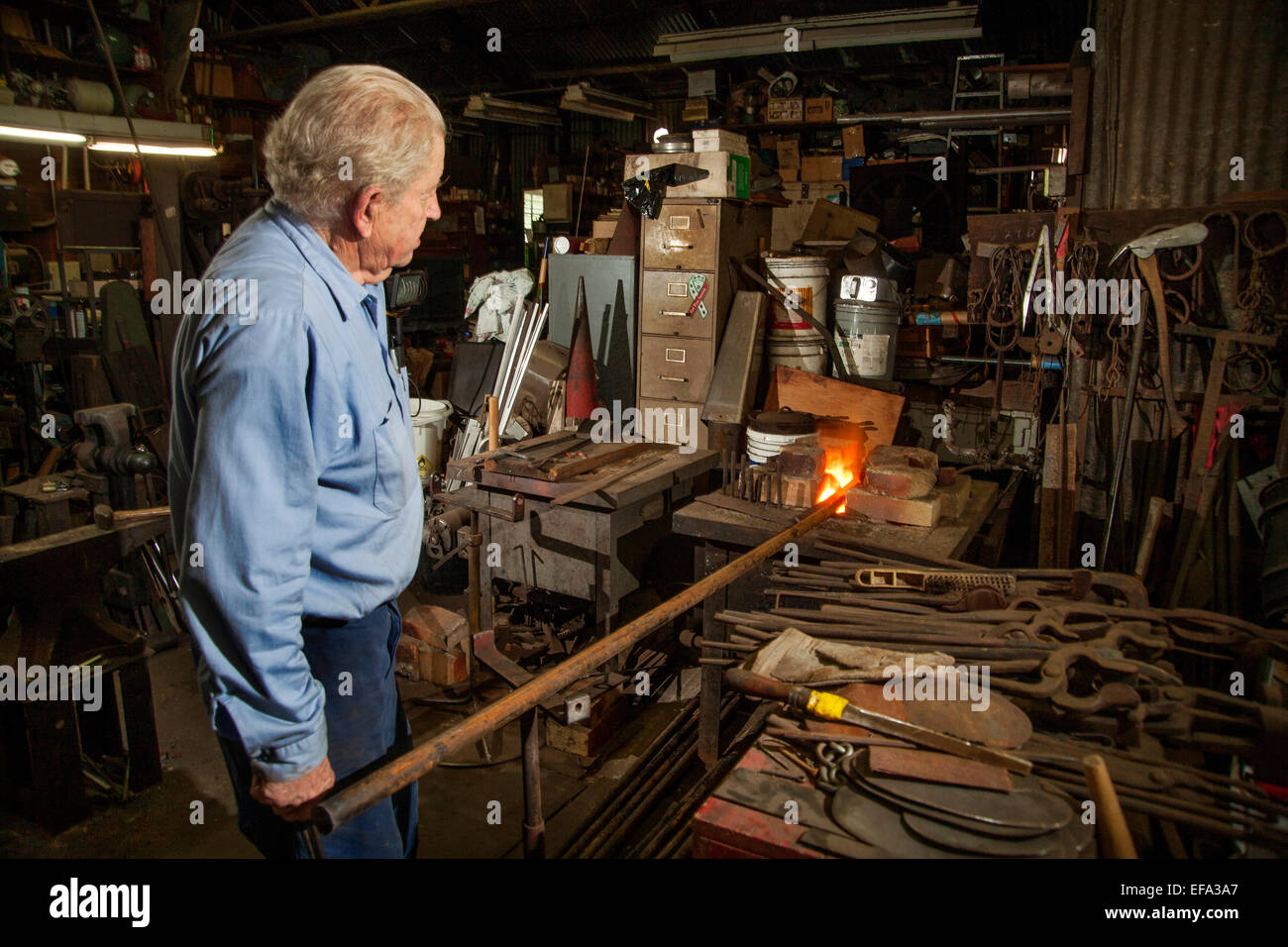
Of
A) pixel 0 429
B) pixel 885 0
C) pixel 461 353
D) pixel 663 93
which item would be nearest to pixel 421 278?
pixel 461 353

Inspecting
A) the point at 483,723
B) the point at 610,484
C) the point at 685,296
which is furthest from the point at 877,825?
the point at 685,296

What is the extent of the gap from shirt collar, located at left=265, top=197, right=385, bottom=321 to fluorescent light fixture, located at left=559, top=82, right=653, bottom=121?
961cm

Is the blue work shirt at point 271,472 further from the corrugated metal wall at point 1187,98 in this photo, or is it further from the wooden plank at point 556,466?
the corrugated metal wall at point 1187,98

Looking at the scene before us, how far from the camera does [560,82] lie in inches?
454

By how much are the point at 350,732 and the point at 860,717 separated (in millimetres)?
1093

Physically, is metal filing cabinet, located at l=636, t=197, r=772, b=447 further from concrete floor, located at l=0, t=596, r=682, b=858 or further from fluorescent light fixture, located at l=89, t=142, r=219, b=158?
fluorescent light fixture, located at l=89, t=142, r=219, b=158

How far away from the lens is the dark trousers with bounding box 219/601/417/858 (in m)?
1.65

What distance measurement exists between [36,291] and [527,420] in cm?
529

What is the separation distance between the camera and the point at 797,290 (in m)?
5.39

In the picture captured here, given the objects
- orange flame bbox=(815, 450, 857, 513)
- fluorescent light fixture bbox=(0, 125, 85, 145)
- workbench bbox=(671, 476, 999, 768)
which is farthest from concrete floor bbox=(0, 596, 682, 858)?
fluorescent light fixture bbox=(0, 125, 85, 145)

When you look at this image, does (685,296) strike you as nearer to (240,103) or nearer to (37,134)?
(37,134)

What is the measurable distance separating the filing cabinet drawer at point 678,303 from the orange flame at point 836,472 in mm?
1751

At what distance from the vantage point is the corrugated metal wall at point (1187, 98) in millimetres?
3484
